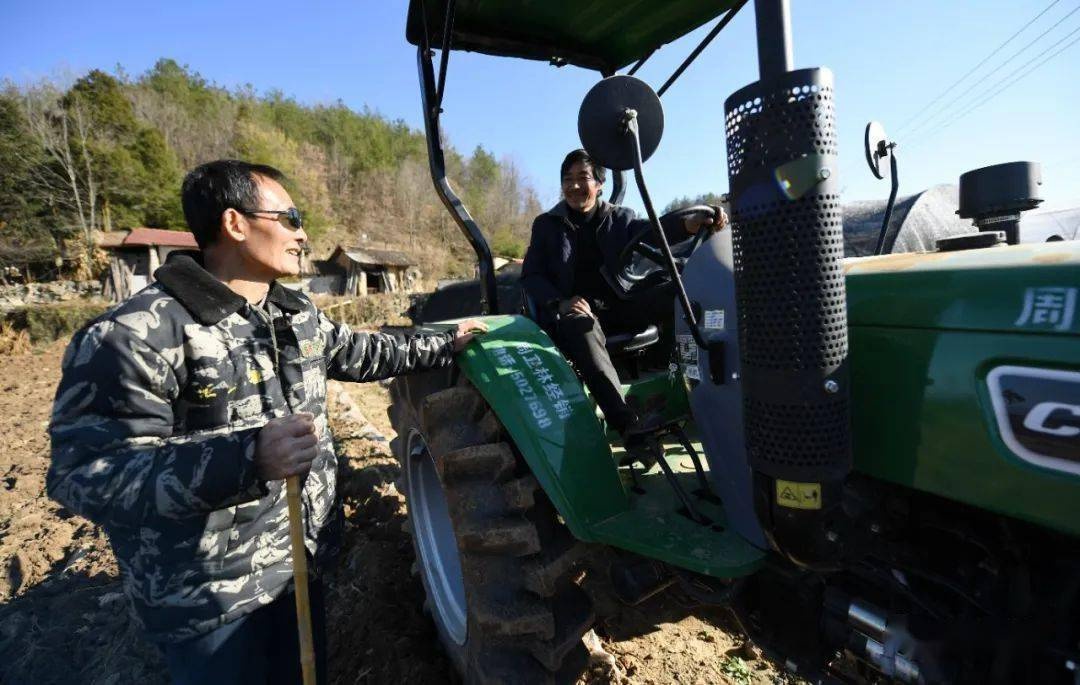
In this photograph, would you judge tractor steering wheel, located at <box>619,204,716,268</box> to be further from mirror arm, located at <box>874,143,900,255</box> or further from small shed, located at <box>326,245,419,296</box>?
small shed, located at <box>326,245,419,296</box>

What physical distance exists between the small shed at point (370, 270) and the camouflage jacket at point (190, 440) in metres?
33.3

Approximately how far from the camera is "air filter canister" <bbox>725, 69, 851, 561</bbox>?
3.15ft

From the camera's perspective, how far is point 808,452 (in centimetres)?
103

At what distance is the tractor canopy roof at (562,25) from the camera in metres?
2.28

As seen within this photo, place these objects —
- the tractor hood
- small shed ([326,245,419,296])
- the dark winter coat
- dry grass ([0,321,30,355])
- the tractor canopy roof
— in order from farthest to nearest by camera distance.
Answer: small shed ([326,245,419,296]), dry grass ([0,321,30,355]), the dark winter coat, the tractor canopy roof, the tractor hood

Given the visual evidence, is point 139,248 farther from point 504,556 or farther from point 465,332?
point 504,556

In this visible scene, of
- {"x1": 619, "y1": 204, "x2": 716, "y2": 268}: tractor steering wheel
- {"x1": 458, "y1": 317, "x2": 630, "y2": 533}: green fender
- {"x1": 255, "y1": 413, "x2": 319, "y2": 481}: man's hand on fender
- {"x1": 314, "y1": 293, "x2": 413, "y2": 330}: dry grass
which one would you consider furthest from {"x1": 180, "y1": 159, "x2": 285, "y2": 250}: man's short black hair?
{"x1": 314, "y1": 293, "x2": 413, "y2": 330}: dry grass

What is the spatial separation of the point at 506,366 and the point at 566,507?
1.65 feet

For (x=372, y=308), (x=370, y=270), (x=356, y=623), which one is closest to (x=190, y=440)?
(x=356, y=623)

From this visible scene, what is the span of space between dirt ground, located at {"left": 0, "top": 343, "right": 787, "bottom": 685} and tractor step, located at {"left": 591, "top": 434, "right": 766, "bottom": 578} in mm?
290

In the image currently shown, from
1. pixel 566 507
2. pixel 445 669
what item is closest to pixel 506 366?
pixel 566 507

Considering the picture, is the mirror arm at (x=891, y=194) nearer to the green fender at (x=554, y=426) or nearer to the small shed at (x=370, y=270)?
the green fender at (x=554, y=426)

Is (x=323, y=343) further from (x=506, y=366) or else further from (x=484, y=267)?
(x=484, y=267)

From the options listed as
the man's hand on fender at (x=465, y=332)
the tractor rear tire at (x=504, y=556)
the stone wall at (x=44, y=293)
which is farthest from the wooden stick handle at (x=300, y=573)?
the stone wall at (x=44, y=293)
